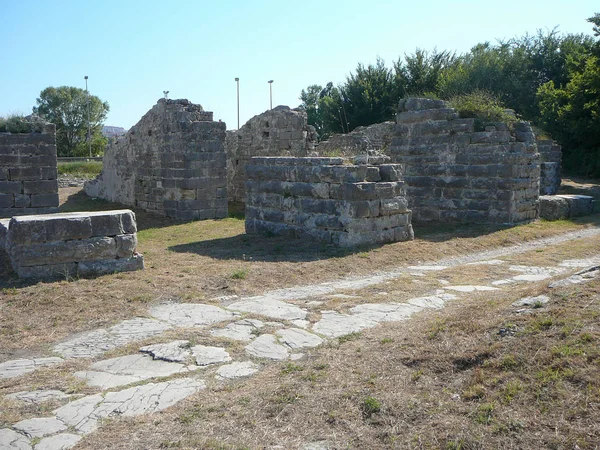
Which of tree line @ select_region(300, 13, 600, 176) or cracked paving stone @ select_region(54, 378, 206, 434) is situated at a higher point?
tree line @ select_region(300, 13, 600, 176)

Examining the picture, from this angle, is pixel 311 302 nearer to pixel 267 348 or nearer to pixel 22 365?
pixel 267 348

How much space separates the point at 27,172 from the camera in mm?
13781

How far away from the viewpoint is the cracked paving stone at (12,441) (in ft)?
12.2

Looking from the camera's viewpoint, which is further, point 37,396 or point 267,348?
point 267,348

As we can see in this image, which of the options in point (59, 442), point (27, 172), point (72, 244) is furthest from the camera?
point (27, 172)

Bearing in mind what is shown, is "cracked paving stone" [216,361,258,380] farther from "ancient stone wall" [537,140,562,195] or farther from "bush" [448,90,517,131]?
"ancient stone wall" [537,140,562,195]

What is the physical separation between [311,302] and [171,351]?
7.10ft

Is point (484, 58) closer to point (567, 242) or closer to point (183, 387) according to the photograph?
point (567, 242)

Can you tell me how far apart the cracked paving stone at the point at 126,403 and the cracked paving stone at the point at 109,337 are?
101cm

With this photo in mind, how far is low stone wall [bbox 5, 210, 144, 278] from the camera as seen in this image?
7871 mm

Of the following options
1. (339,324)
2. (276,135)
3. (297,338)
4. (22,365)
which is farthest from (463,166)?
(22,365)

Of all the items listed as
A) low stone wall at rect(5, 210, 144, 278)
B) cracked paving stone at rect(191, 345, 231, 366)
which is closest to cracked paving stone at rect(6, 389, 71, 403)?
cracked paving stone at rect(191, 345, 231, 366)

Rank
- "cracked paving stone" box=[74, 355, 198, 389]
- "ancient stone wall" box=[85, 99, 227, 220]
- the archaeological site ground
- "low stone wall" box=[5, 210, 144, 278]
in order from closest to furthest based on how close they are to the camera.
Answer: the archaeological site ground
"cracked paving stone" box=[74, 355, 198, 389]
"low stone wall" box=[5, 210, 144, 278]
"ancient stone wall" box=[85, 99, 227, 220]

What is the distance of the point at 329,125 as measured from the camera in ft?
127
